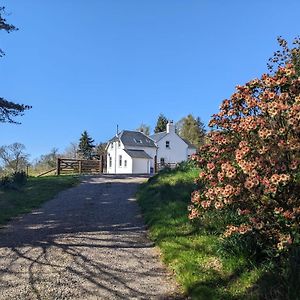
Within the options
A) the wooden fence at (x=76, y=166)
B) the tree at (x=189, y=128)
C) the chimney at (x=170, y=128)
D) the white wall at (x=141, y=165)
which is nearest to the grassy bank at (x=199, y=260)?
the wooden fence at (x=76, y=166)

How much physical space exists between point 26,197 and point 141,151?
39647 mm

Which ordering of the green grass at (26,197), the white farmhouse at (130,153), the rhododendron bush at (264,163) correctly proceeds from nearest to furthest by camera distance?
the rhododendron bush at (264,163) < the green grass at (26,197) < the white farmhouse at (130,153)

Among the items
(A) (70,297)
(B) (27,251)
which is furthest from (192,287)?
(B) (27,251)

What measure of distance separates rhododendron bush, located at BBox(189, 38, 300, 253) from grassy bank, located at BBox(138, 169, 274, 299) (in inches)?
21.9

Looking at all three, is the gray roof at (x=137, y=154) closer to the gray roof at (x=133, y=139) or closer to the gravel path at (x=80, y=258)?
the gray roof at (x=133, y=139)

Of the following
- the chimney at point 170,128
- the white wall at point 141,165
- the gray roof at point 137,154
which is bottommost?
the white wall at point 141,165

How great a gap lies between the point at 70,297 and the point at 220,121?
10.8ft

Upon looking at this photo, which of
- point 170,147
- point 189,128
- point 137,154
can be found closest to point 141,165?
point 137,154

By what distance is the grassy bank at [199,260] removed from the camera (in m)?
5.15

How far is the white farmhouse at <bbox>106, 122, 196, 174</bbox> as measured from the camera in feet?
169

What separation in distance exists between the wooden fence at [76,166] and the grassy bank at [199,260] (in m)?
22.4

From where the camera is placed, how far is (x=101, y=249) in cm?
751

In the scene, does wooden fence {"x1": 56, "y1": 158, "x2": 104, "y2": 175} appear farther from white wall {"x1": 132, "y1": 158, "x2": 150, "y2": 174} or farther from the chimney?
the chimney

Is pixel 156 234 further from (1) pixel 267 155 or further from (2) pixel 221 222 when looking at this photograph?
(1) pixel 267 155
